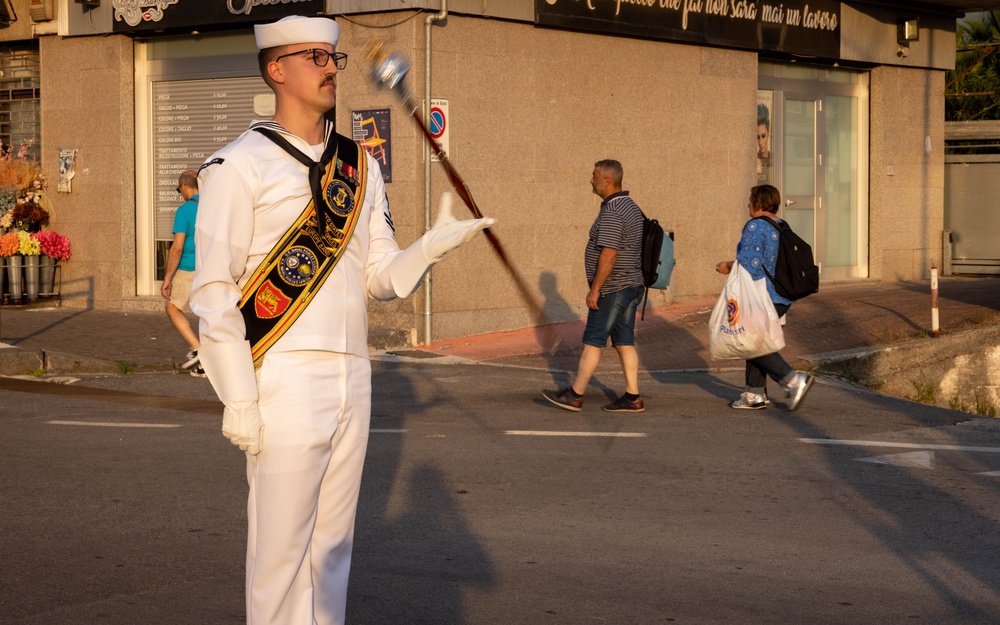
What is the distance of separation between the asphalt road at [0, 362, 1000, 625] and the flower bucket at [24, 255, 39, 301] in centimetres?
730

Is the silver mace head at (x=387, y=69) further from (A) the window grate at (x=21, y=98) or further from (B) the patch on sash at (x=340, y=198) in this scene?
(A) the window grate at (x=21, y=98)

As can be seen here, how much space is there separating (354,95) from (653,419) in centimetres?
672

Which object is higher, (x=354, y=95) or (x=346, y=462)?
(x=354, y=95)

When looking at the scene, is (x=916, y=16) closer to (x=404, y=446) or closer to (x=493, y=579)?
(x=404, y=446)

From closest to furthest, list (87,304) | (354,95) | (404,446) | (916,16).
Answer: (404,446) < (354,95) < (87,304) < (916,16)

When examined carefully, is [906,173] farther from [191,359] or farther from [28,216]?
[191,359]

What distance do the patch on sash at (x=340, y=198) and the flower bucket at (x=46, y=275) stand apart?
14.7 meters

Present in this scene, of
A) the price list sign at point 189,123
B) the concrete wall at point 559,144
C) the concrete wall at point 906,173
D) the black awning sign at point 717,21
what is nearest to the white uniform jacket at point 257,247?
the concrete wall at point 559,144

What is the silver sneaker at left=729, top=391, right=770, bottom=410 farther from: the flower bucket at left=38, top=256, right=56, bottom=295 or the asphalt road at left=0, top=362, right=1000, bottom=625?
the flower bucket at left=38, top=256, right=56, bottom=295

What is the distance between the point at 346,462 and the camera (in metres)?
3.84

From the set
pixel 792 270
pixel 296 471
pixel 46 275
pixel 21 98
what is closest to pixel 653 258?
pixel 792 270

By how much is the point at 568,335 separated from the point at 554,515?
832cm

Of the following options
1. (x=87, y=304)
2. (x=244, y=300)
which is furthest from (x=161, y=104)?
(x=244, y=300)

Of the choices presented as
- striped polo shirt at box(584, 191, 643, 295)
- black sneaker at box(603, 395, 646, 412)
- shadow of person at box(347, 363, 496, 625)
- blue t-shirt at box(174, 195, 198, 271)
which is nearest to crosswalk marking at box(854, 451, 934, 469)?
black sneaker at box(603, 395, 646, 412)
